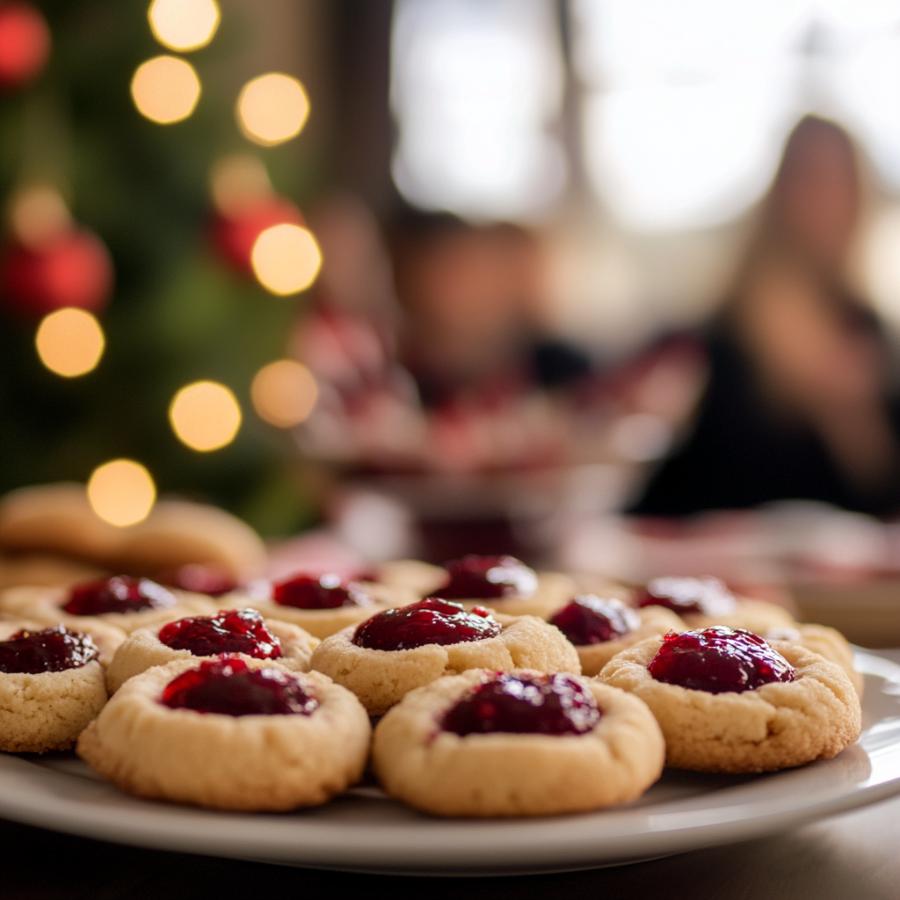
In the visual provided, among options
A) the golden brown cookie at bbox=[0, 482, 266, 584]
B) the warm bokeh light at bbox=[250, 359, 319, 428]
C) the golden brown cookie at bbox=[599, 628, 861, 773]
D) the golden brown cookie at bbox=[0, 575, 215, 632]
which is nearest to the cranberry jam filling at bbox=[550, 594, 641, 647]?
the golden brown cookie at bbox=[599, 628, 861, 773]

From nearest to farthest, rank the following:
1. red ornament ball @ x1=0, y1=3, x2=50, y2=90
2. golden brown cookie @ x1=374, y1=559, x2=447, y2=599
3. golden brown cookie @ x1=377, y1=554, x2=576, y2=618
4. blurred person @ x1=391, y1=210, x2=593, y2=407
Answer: golden brown cookie @ x1=377, y1=554, x2=576, y2=618 → golden brown cookie @ x1=374, y1=559, x2=447, y2=599 → red ornament ball @ x1=0, y1=3, x2=50, y2=90 → blurred person @ x1=391, y1=210, x2=593, y2=407

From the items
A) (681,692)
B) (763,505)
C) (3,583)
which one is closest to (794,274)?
(763,505)

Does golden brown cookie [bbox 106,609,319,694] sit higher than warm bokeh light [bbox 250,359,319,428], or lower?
higher

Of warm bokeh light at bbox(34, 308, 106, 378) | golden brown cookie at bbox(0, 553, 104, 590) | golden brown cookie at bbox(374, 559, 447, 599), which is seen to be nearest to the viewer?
golden brown cookie at bbox(374, 559, 447, 599)

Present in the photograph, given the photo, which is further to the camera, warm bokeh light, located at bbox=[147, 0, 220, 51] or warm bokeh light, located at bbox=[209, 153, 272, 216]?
warm bokeh light, located at bbox=[209, 153, 272, 216]

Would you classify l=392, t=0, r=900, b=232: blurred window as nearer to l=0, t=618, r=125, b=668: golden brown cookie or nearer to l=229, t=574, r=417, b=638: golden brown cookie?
l=229, t=574, r=417, b=638: golden brown cookie

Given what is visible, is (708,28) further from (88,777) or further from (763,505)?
(88,777)
